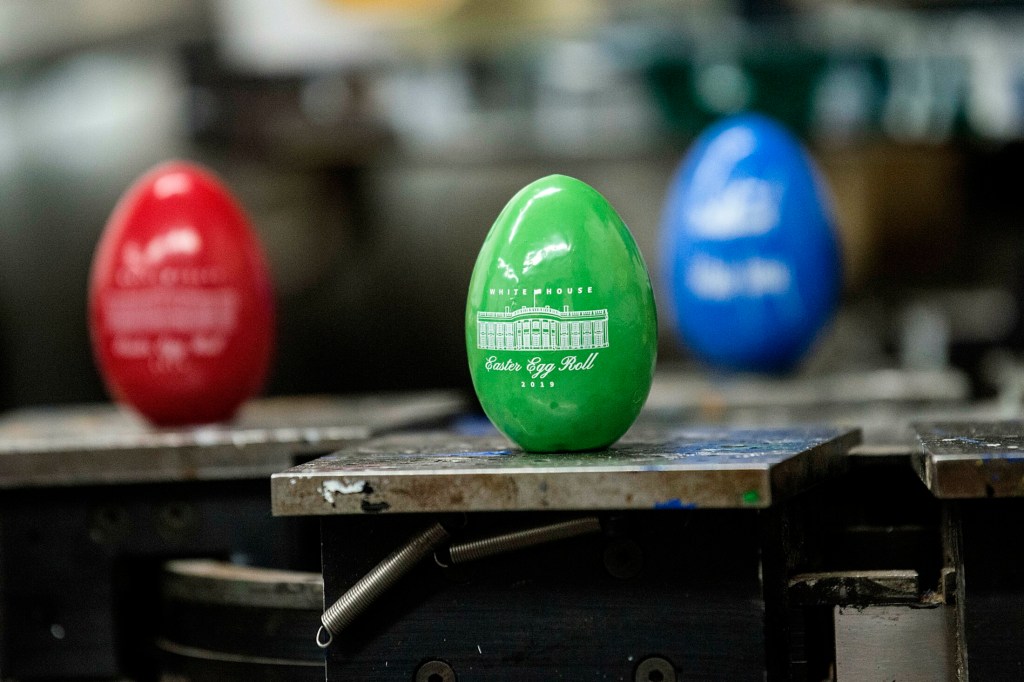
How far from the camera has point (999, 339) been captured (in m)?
5.17

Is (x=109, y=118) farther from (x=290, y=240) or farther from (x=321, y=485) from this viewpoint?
(x=321, y=485)

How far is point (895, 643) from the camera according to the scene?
1.54m

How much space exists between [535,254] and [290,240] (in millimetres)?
5046

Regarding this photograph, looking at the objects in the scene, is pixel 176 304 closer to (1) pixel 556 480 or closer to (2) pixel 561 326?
(2) pixel 561 326

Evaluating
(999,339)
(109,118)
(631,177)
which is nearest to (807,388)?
(999,339)

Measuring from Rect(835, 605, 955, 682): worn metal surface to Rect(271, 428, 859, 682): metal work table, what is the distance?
84mm

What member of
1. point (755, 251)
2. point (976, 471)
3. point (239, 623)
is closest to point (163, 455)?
point (239, 623)

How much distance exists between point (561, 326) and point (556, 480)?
26 cm

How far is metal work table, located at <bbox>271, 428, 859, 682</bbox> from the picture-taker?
1.45 meters

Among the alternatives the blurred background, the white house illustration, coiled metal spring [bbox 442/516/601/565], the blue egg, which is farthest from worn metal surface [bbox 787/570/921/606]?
the blurred background

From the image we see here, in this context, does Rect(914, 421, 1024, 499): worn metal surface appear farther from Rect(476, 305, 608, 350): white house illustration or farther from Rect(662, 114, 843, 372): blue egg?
Rect(662, 114, 843, 372): blue egg

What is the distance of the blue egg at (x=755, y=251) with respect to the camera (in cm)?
303

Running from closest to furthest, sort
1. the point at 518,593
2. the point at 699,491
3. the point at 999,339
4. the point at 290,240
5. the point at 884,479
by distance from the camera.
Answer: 1. the point at 699,491
2. the point at 518,593
3. the point at 884,479
4. the point at 999,339
5. the point at 290,240

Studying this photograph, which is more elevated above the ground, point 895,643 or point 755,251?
point 755,251
